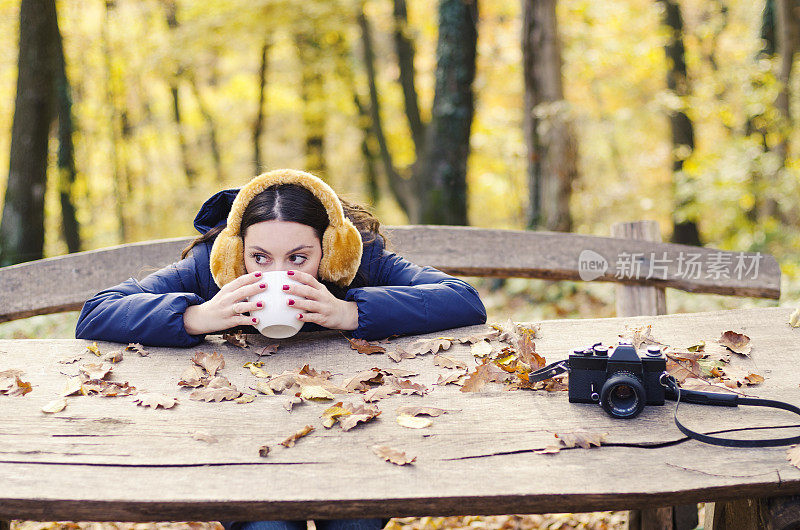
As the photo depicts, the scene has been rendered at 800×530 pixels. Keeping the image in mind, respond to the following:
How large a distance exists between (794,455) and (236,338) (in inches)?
69.2

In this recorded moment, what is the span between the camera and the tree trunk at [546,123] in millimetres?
6586

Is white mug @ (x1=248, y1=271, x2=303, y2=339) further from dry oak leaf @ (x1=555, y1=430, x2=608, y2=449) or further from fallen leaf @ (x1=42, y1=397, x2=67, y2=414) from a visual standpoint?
dry oak leaf @ (x1=555, y1=430, x2=608, y2=449)

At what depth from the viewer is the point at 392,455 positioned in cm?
153

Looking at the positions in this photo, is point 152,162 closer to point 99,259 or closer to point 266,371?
point 99,259

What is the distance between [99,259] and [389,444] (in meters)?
2.38

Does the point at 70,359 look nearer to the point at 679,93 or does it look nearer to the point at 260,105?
the point at 679,93


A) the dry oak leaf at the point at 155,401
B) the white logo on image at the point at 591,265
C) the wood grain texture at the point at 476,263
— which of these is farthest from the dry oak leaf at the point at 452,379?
the white logo on image at the point at 591,265

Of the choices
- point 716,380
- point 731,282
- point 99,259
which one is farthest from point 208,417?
point 731,282

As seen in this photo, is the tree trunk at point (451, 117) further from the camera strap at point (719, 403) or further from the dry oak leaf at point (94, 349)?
the camera strap at point (719, 403)

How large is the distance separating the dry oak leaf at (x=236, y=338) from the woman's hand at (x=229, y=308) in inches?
5.3

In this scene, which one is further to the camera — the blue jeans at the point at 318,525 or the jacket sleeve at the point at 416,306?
the jacket sleeve at the point at 416,306

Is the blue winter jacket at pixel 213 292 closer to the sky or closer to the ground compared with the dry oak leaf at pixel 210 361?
closer to the sky

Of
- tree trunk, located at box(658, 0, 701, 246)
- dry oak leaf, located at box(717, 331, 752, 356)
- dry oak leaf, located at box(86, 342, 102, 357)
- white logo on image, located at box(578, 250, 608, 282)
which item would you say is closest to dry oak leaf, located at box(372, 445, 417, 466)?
dry oak leaf, located at box(86, 342, 102, 357)

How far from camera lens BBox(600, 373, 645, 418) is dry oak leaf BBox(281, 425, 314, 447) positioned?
793 mm
